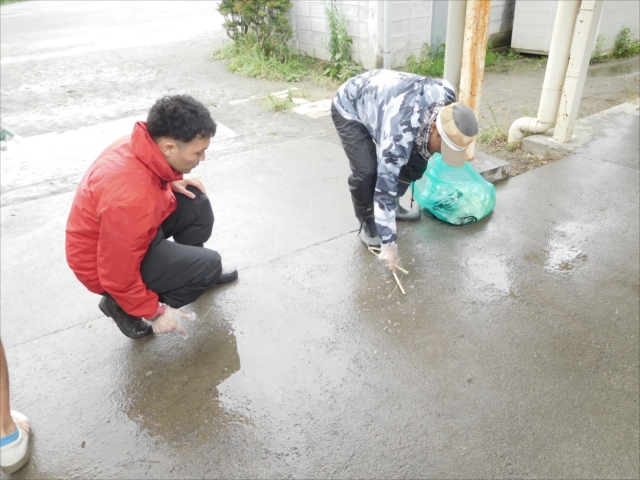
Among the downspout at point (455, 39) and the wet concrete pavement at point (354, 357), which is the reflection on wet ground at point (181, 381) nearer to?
the wet concrete pavement at point (354, 357)

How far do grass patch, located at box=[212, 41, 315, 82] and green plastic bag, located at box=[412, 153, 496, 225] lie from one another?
4.70 m

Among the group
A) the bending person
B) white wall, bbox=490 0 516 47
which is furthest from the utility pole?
white wall, bbox=490 0 516 47

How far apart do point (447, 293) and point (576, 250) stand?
39.7 inches

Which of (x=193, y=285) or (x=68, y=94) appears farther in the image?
(x=68, y=94)

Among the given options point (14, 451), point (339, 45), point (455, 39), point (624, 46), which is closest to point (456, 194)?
point (455, 39)

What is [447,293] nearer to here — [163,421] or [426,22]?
[163,421]

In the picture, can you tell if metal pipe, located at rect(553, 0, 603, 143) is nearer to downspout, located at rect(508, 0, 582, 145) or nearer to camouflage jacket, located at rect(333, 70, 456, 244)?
downspout, located at rect(508, 0, 582, 145)

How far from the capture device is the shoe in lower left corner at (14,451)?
75.4 inches

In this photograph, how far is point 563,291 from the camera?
2836mm

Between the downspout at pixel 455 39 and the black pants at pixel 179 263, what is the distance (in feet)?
7.96

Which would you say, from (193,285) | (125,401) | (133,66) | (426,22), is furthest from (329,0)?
(125,401)

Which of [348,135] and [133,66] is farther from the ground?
[348,135]

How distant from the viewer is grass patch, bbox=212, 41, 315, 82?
781 cm

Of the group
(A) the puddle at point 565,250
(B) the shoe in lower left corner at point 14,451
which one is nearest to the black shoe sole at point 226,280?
(B) the shoe in lower left corner at point 14,451
